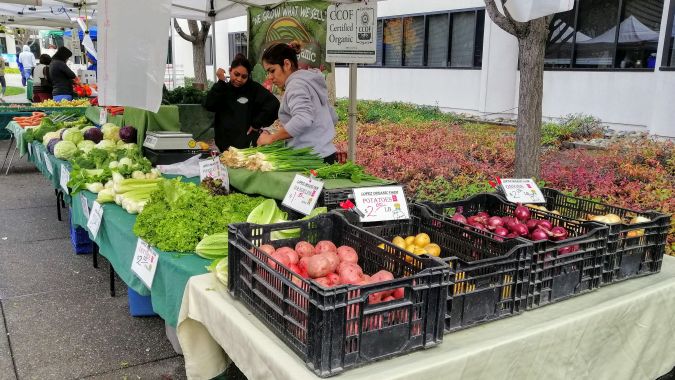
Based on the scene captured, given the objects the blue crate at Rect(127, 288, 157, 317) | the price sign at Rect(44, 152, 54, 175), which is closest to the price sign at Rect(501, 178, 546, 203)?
the blue crate at Rect(127, 288, 157, 317)

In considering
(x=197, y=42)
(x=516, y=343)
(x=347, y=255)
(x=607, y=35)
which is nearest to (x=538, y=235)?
(x=516, y=343)

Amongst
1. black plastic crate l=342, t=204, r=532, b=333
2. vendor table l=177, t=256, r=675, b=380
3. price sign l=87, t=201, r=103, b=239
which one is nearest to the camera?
vendor table l=177, t=256, r=675, b=380

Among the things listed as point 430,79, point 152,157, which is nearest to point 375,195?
point 152,157

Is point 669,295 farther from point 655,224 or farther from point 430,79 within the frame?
point 430,79

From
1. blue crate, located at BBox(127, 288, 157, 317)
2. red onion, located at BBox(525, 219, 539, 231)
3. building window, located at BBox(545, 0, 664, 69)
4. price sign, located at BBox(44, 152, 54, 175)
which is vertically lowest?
blue crate, located at BBox(127, 288, 157, 317)

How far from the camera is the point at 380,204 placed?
2.76 meters

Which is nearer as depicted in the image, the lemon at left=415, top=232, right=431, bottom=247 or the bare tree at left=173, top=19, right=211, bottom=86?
the lemon at left=415, top=232, right=431, bottom=247

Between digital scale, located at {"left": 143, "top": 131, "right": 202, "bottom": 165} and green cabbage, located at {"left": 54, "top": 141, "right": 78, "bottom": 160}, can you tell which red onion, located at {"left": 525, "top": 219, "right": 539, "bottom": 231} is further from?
green cabbage, located at {"left": 54, "top": 141, "right": 78, "bottom": 160}

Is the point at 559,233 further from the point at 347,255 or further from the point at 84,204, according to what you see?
the point at 84,204

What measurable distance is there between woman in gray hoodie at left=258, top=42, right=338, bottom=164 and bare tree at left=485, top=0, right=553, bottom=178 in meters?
2.13

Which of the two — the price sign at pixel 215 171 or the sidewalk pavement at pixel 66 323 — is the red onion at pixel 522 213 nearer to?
the price sign at pixel 215 171

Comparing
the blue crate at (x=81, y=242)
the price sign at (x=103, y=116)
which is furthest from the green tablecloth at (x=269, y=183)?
the price sign at (x=103, y=116)

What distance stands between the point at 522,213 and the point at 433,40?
12752mm

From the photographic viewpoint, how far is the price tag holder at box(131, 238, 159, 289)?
2893mm
